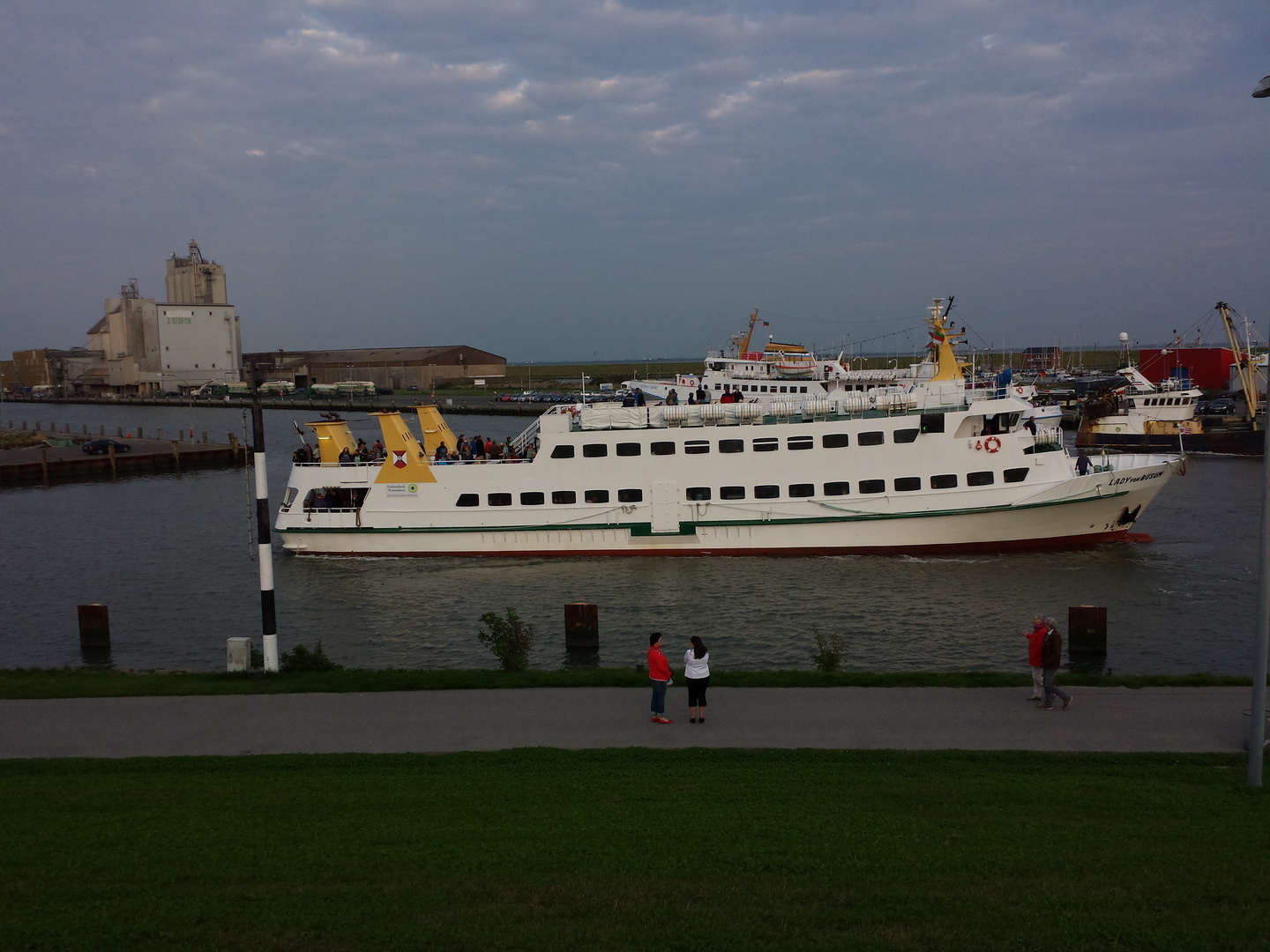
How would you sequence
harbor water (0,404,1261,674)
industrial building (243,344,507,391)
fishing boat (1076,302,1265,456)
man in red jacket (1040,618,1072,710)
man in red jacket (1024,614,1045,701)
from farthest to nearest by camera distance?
industrial building (243,344,507,391), fishing boat (1076,302,1265,456), harbor water (0,404,1261,674), man in red jacket (1024,614,1045,701), man in red jacket (1040,618,1072,710)

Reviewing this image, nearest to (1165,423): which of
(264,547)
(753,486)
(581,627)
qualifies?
(753,486)

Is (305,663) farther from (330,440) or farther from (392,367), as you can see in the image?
(392,367)

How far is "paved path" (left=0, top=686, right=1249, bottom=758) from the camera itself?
1119cm

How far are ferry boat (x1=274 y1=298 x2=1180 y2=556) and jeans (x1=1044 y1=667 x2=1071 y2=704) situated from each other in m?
18.0

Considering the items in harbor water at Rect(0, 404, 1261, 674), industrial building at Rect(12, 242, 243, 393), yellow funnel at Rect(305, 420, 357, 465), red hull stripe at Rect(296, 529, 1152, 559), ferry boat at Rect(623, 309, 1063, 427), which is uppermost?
industrial building at Rect(12, 242, 243, 393)

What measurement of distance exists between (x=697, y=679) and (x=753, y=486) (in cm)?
1972

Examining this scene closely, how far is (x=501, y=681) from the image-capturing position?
14.1 m

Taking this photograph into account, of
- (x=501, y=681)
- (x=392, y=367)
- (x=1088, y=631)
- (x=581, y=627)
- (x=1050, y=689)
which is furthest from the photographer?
(x=392, y=367)

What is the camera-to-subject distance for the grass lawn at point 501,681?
13.7 meters

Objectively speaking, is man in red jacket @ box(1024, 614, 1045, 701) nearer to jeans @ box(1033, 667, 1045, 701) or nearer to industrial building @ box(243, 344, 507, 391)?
jeans @ box(1033, 667, 1045, 701)

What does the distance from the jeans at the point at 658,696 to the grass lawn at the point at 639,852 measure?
1.60 meters

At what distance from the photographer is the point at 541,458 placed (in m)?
32.2

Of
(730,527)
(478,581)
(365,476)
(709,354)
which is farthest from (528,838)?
(709,354)

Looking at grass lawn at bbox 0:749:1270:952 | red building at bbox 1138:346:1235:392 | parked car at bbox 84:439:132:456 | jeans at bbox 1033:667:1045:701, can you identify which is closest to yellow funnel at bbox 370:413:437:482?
grass lawn at bbox 0:749:1270:952
